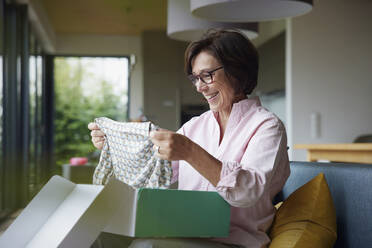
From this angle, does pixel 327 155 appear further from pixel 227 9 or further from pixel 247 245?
pixel 247 245

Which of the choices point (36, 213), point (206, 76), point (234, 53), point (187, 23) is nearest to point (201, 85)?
point (206, 76)

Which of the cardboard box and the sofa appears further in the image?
the sofa

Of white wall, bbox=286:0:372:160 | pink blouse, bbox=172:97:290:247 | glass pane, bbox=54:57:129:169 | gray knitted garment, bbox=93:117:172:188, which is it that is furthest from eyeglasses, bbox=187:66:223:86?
glass pane, bbox=54:57:129:169

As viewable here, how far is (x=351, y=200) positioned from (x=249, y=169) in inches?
13.5

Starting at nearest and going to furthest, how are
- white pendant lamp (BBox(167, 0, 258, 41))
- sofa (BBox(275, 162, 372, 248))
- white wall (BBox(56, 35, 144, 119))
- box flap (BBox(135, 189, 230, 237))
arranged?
1. box flap (BBox(135, 189, 230, 237))
2. sofa (BBox(275, 162, 372, 248))
3. white pendant lamp (BBox(167, 0, 258, 41))
4. white wall (BBox(56, 35, 144, 119))

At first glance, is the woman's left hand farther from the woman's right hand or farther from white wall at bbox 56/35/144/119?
white wall at bbox 56/35/144/119

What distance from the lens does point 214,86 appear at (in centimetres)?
171

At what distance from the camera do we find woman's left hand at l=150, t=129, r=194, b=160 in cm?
134

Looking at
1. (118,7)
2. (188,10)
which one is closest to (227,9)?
(188,10)

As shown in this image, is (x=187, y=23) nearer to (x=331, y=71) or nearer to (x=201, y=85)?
(x=201, y=85)

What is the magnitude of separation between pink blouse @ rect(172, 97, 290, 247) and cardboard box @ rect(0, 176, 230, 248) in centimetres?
7

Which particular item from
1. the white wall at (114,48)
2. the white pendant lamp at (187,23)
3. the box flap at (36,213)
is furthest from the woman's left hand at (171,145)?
the white wall at (114,48)

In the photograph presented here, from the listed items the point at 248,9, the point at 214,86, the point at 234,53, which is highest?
the point at 248,9

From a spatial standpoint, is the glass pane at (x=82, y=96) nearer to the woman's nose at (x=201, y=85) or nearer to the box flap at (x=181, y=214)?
the woman's nose at (x=201, y=85)
